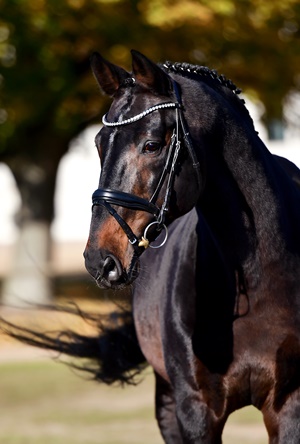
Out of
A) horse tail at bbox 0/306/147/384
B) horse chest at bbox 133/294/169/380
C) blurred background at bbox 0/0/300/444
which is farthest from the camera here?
blurred background at bbox 0/0/300/444

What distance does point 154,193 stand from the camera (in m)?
3.97

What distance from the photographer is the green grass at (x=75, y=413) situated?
8.09m

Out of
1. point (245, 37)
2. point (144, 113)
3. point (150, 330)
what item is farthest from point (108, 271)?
point (245, 37)

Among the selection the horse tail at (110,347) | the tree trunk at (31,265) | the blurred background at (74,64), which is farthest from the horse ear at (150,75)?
the tree trunk at (31,265)

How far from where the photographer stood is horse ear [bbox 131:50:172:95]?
3.96 metres

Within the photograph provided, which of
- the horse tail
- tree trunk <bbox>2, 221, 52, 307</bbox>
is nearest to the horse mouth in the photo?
the horse tail

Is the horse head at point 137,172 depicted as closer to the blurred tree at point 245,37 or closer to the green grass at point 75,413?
the green grass at point 75,413

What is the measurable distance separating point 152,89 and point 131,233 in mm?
600

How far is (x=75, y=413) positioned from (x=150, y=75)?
591cm

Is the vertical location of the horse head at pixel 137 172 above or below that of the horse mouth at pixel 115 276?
above

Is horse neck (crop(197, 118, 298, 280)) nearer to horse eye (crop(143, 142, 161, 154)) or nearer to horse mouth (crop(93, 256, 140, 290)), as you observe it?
horse eye (crop(143, 142, 161, 154))

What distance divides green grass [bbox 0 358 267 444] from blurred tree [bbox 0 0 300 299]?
4106mm

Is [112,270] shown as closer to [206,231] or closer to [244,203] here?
[244,203]

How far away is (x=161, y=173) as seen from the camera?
3.98m
